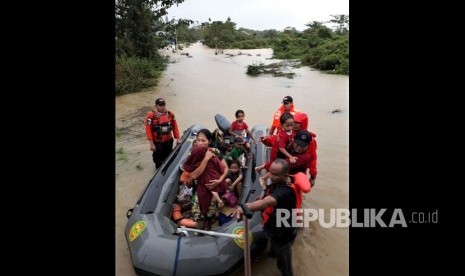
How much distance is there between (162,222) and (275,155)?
1.45 meters

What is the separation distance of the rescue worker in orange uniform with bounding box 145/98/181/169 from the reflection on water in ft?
3.45

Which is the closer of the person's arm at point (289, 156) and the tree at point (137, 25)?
the person's arm at point (289, 156)

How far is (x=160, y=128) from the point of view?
5.16 metres

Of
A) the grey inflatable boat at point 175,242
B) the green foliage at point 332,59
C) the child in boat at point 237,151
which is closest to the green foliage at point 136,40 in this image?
the green foliage at point 332,59

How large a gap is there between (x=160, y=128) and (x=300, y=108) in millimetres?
6771

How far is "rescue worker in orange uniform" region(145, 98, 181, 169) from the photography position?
5113mm

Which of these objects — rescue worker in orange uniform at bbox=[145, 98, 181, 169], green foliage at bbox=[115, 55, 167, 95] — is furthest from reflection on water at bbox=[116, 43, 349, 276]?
rescue worker in orange uniform at bbox=[145, 98, 181, 169]

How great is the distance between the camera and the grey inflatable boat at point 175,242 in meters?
3.07

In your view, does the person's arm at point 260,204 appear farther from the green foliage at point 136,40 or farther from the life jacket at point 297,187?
the green foliage at point 136,40

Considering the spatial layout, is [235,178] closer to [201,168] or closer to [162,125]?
[201,168]

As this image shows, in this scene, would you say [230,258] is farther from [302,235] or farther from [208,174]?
[302,235]

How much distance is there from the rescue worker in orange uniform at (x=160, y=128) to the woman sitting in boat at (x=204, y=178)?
1536 millimetres

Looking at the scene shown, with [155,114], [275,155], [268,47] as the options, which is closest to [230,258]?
[275,155]

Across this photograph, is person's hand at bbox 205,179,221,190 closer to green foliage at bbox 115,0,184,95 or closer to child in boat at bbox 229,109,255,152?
child in boat at bbox 229,109,255,152
